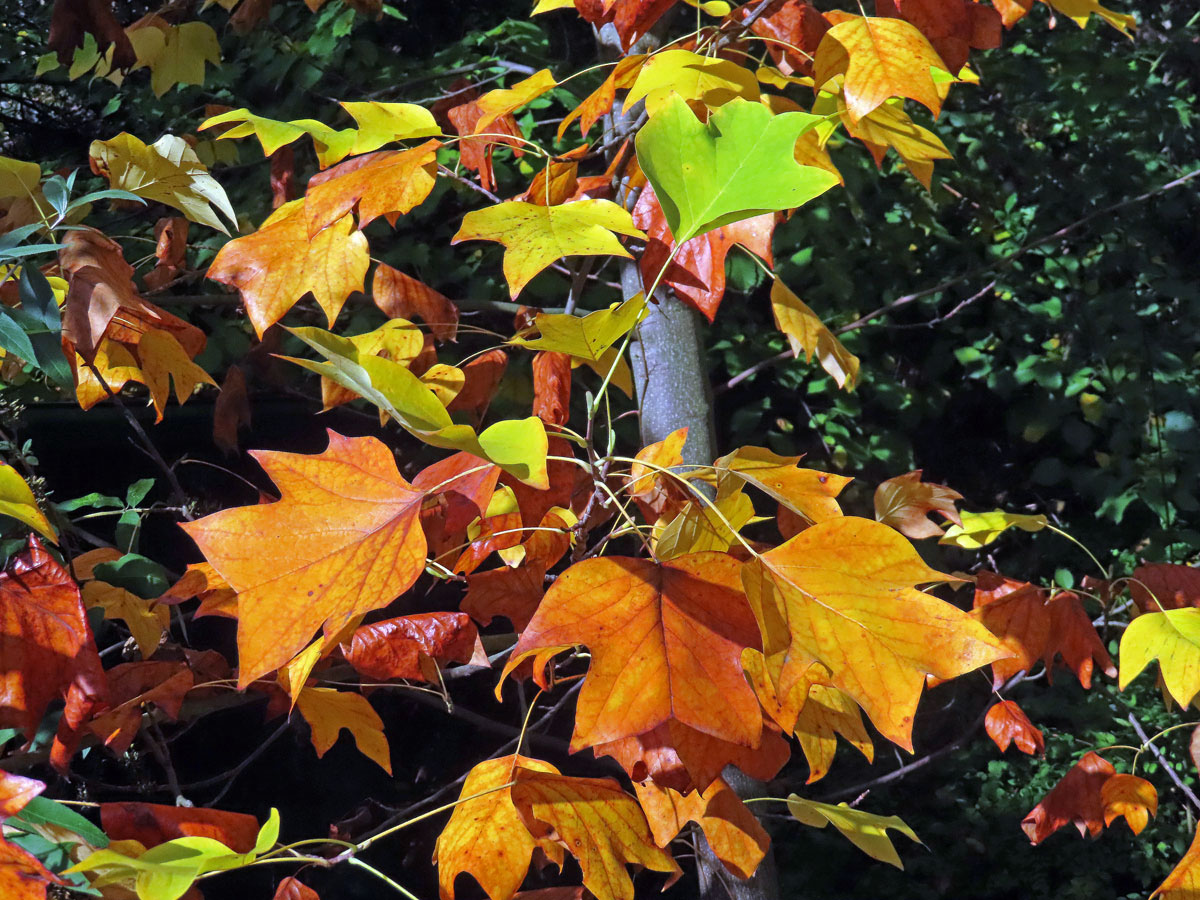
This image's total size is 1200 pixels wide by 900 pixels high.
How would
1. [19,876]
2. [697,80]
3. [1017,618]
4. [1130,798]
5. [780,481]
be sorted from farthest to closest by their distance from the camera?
1. [1130,798]
2. [1017,618]
3. [697,80]
4. [780,481]
5. [19,876]

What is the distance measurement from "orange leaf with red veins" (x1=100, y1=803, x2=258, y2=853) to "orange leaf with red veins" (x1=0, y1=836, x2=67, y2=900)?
0.18 metres

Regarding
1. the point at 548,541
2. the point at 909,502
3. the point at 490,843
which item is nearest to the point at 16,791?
the point at 490,843

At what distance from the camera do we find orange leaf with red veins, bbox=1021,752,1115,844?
1.61 meters

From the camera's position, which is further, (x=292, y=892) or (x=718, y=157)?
(x=292, y=892)

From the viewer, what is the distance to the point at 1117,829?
8.48 ft

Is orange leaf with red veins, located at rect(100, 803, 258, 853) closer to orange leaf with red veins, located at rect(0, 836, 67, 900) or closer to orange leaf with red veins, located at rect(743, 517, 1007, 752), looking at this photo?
orange leaf with red veins, located at rect(0, 836, 67, 900)

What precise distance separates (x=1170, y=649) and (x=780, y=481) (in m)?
0.63

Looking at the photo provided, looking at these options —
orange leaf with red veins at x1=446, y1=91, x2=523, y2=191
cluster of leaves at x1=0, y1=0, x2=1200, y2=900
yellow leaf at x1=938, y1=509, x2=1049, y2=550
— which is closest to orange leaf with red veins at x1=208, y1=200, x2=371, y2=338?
cluster of leaves at x1=0, y1=0, x2=1200, y2=900

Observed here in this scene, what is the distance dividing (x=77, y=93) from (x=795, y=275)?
7.62 ft

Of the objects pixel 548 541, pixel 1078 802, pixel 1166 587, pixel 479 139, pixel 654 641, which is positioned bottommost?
pixel 1078 802

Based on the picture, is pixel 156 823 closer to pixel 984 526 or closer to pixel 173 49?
pixel 984 526

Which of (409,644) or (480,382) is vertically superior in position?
(480,382)

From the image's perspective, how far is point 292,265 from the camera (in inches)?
38.1

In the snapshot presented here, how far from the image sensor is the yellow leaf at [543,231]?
745 mm
